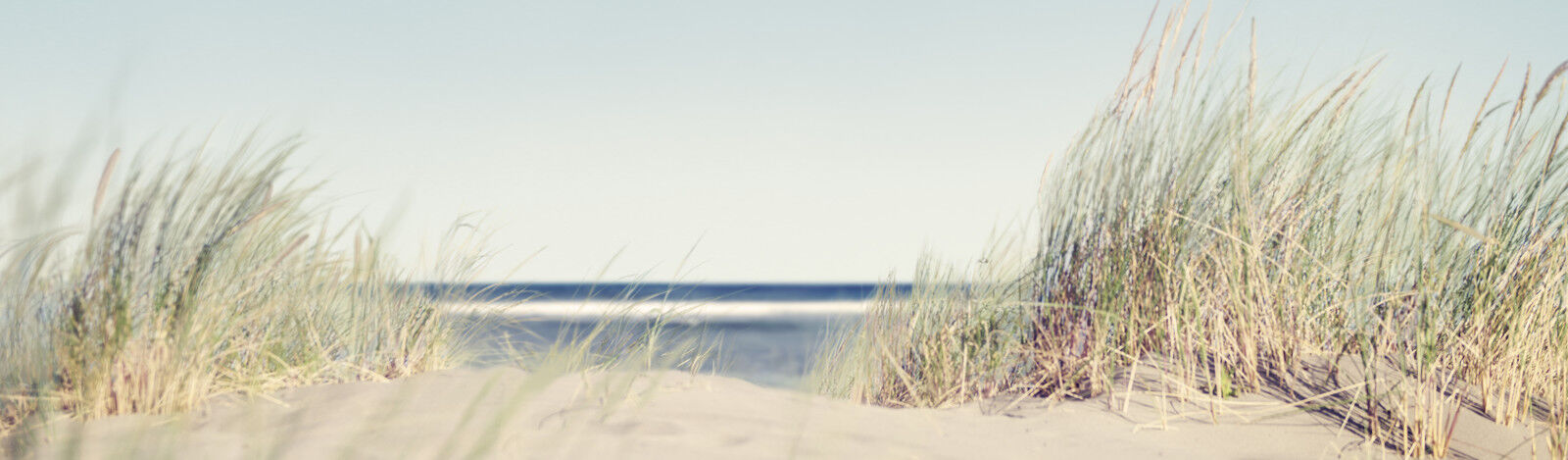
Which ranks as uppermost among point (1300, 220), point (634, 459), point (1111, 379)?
point (1300, 220)

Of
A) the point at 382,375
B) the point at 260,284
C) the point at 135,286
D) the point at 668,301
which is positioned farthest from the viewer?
the point at 668,301

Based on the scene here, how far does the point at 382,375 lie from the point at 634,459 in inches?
46.8

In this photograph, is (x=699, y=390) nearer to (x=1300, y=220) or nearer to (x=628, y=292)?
(x=628, y=292)

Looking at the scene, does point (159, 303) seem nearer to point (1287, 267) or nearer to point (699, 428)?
point (699, 428)

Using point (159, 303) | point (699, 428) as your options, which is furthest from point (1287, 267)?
point (159, 303)

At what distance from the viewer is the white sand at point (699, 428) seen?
177 cm

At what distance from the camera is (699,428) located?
1955mm

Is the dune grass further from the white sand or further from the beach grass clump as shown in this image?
the beach grass clump

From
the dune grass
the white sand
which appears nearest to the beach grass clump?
the white sand

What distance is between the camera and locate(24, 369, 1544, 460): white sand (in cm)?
177

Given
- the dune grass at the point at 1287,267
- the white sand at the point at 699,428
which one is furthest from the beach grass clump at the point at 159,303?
the dune grass at the point at 1287,267

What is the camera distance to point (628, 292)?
301 cm

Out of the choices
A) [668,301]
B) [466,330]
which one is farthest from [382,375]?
[668,301]

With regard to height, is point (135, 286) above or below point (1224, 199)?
below
